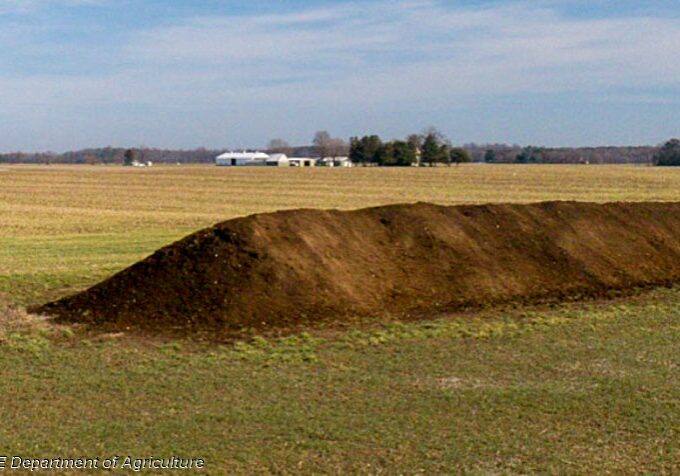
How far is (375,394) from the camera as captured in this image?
26.5 feet

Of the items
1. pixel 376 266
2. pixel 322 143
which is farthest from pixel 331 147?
pixel 376 266

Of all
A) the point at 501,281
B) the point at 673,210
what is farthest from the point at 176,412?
the point at 673,210

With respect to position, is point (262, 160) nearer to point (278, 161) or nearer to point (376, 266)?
point (278, 161)

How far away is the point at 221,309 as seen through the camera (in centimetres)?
1180

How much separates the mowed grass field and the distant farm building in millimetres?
127776

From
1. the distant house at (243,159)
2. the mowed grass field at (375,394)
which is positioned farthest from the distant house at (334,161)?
the mowed grass field at (375,394)

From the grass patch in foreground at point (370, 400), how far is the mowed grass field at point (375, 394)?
0.02 metres

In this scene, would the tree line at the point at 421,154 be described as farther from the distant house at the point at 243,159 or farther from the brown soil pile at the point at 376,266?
the brown soil pile at the point at 376,266

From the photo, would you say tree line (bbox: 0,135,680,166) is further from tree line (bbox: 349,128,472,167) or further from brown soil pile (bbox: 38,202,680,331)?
brown soil pile (bbox: 38,202,680,331)

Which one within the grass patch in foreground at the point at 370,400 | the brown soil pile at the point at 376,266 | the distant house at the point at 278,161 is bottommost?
the grass patch in foreground at the point at 370,400

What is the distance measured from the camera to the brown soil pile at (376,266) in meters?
12.1

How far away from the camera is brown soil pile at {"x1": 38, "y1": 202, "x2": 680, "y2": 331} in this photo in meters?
12.1

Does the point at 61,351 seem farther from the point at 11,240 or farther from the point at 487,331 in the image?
the point at 11,240

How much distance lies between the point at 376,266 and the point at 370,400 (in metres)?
6.30
